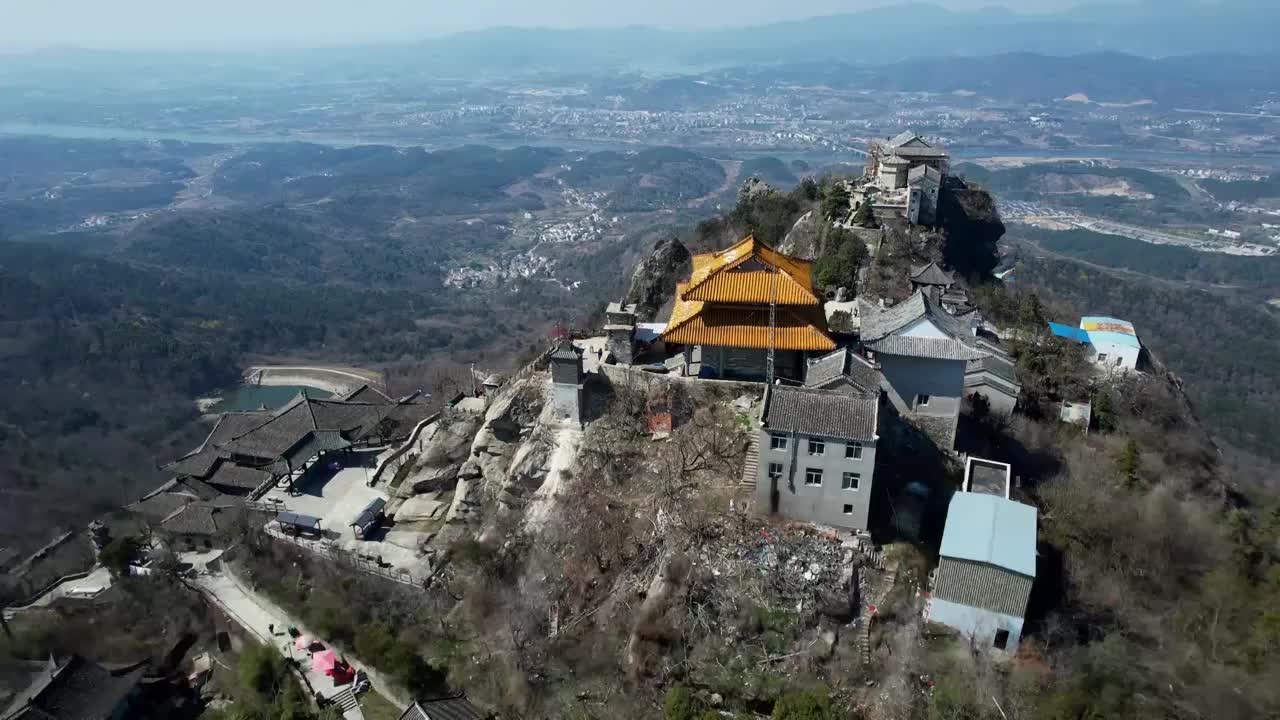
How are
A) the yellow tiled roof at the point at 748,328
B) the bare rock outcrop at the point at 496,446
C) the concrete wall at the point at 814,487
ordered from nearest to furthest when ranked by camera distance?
the concrete wall at the point at 814,487, the yellow tiled roof at the point at 748,328, the bare rock outcrop at the point at 496,446

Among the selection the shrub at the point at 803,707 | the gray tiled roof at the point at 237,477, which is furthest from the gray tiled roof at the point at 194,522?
the shrub at the point at 803,707

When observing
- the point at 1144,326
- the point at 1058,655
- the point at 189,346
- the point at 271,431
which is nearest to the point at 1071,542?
the point at 1058,655

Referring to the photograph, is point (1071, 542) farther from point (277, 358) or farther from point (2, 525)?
point (277, 358)

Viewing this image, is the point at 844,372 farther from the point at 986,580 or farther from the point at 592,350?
the point at 592,350

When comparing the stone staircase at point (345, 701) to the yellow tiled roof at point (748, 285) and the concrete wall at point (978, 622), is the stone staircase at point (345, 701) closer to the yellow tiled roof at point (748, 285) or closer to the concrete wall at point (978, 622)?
the yellow tiled roof at point (748, 285)

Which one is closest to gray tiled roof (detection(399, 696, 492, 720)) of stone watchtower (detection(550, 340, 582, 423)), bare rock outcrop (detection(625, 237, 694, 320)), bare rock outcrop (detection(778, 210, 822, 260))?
stone watchtower (detection(550, 340, 582, 423))

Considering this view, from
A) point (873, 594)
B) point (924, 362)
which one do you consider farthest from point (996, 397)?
point (873, 594)

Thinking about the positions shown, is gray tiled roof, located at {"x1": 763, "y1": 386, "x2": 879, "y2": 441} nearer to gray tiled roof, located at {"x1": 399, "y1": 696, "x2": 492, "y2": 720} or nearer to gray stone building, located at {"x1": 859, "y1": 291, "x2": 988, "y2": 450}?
gray stone building, located at {"x1": 859, "y1": 291, "x2": 988, "y2": 450}
